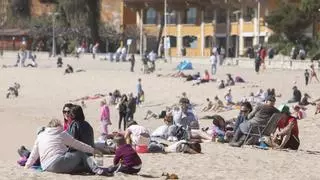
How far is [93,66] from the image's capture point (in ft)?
A: 171

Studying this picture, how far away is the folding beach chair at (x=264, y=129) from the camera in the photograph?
49.7 feet

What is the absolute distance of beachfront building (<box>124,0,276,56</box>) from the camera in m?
65.2

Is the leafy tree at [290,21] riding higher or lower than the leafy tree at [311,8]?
lower

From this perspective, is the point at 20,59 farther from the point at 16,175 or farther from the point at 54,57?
the point at 16,175

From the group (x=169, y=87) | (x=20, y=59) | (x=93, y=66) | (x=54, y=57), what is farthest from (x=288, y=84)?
(x=54, y=57)

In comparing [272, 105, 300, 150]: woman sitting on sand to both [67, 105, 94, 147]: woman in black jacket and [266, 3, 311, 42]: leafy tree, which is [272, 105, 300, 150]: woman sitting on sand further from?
[266, 3, 311, 42]: leafy tree

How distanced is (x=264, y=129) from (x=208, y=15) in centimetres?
5689

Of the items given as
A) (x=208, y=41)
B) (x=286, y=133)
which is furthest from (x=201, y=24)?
(x=286, y=133)

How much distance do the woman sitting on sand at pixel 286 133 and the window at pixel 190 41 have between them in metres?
56.8

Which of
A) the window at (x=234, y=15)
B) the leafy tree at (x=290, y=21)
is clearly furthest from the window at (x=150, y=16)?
the leafy tree at (x=290, y=21)

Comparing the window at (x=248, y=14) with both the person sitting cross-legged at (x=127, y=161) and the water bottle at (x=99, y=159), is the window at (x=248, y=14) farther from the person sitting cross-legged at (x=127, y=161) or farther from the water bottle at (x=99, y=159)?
the person sitting cross-legged at (x=127, y=161)

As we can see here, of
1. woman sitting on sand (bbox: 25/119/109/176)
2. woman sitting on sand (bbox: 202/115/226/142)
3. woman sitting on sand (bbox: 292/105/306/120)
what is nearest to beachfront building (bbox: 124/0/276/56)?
woman sitting on sand (bbox: 292/105/306/120)

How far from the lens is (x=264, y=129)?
15438 millimetres

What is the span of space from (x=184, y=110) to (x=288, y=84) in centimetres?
1908
